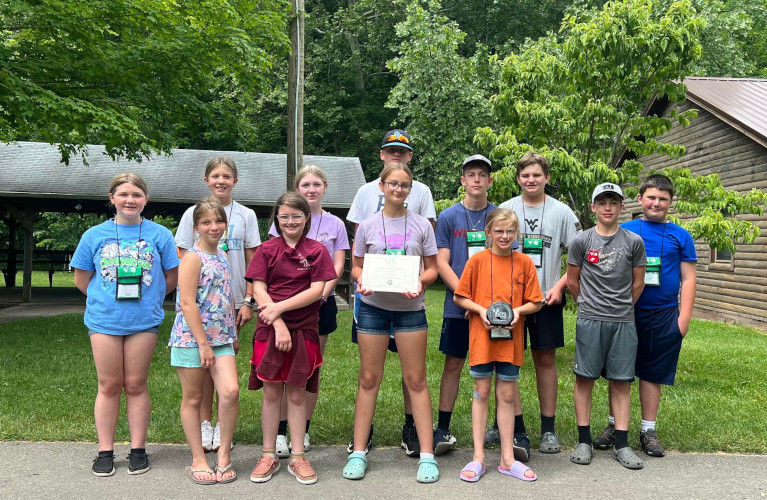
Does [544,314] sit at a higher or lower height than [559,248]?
lower

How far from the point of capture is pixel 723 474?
414 centimetres

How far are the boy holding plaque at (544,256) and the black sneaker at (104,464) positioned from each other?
268cm

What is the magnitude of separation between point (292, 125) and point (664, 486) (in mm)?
10407

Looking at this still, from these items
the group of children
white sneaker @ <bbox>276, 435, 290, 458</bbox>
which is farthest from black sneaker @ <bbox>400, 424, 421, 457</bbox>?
white sneaker @ <bbox>276, 435, 290, 458</bbox>

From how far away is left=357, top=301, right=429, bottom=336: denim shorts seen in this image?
4.17m

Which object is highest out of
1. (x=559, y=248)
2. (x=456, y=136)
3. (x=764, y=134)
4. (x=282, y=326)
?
(x=456, y=136)

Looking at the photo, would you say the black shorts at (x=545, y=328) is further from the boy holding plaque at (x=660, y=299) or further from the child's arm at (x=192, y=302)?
the child's arm at (x=192, y=302)

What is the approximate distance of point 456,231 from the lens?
179 inches

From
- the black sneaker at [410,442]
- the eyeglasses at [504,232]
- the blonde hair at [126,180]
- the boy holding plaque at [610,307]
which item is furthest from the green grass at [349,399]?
the blonde hair at [126,180]

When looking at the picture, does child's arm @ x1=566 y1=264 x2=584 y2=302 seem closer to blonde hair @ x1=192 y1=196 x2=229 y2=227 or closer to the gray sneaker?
the gray sneaker

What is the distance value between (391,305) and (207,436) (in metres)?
1.71

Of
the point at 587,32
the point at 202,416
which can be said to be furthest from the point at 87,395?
the point at 587,32

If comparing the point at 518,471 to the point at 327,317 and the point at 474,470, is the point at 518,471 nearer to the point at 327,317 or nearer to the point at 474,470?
the point at 474,470

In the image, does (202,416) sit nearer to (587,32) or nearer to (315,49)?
(587,32)
